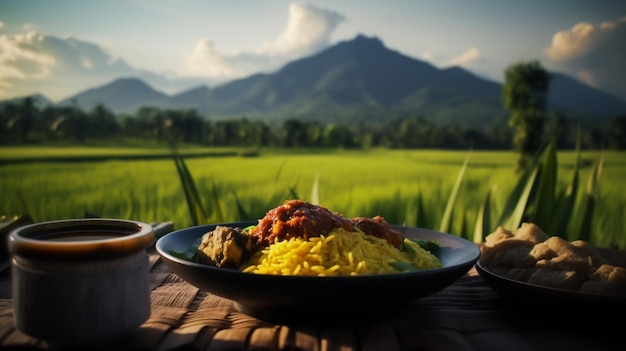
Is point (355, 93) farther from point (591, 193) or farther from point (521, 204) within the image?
point (521, 204)

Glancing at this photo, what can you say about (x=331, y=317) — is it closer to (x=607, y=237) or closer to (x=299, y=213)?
(x=299, y=213)

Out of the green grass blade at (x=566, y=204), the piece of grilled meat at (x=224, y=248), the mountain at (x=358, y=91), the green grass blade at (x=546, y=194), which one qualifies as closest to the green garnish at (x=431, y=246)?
the piece of grilled meat at (x=224, y=248)

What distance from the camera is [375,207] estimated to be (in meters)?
4.61

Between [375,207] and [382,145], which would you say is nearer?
[375,207]

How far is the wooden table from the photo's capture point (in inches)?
39.4

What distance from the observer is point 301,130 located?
1293 cm

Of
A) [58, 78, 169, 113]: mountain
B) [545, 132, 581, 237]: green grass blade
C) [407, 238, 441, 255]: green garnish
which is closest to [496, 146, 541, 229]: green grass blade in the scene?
[545, 132, 581, 237]: green grass blade

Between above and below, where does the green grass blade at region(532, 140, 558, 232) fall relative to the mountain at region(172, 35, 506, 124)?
below

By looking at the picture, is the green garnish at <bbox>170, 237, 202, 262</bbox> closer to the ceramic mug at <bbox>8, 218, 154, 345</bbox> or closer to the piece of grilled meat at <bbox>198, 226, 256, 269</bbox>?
the piece of grilled meat at <bbox>198, 226, 256, 269</bbox>

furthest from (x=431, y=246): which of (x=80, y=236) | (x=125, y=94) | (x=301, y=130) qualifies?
(x=125, y=94)

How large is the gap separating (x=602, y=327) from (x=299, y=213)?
736 mm

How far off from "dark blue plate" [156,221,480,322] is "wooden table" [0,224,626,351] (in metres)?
0.04

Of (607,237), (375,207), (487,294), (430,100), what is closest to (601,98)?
(430,100)

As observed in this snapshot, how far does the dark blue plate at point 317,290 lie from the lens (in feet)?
3.10
